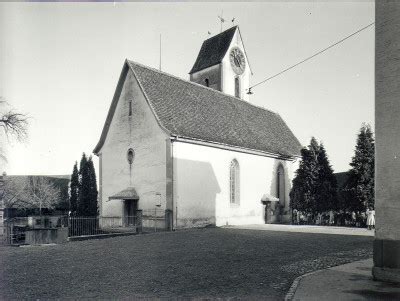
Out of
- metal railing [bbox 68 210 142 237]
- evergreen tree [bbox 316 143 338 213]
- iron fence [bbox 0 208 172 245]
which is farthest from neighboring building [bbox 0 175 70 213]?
evergreen tree [bbox 316 143 338 213]

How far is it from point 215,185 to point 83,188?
21340mm

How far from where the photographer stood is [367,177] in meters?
24.6

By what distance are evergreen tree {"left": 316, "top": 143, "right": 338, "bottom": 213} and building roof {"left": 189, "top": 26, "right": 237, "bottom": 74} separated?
580 inches

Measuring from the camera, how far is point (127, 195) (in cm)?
2384

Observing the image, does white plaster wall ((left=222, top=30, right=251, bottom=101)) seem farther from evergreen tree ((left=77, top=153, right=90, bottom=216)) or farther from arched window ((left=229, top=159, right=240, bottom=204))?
evergreen tree ((left=77, top=153, right=90, bottom=216))

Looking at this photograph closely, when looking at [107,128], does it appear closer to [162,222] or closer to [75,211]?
[162,222]

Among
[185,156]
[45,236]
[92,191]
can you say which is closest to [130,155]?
[185,156]

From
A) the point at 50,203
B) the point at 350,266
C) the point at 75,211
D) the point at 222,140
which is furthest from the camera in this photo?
the point at 50,203

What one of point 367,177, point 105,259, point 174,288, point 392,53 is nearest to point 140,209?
point 105,259

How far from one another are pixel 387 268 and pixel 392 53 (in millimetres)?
4681

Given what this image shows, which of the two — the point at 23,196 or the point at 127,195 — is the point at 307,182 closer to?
the point at 127,195

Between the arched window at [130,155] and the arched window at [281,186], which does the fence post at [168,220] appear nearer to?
the arched window at [130,155]

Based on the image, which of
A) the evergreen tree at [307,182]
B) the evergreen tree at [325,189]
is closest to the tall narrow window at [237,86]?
the evergreen tree at [307,182]

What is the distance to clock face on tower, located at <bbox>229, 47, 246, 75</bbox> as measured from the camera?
37.5m
